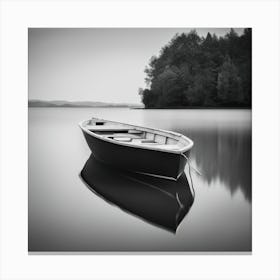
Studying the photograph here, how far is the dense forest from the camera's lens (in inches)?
142

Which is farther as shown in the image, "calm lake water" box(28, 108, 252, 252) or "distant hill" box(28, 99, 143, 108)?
"distant hill" box(28, 99, 143, 108)

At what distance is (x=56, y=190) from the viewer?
13.2 feet

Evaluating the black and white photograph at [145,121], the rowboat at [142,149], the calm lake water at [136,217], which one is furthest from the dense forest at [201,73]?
the rowboat at [142,149]

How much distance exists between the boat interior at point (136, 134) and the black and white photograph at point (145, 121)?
9 centimetres

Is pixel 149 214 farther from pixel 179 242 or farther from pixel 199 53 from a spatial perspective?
pixel 199 53

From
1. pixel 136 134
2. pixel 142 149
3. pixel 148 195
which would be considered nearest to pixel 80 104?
pixel 142 149

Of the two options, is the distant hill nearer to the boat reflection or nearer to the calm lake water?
the calm lake water

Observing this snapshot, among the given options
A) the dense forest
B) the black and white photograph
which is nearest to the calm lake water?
the black and white photograph

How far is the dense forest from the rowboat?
0.46m

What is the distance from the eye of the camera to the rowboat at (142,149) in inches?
145
